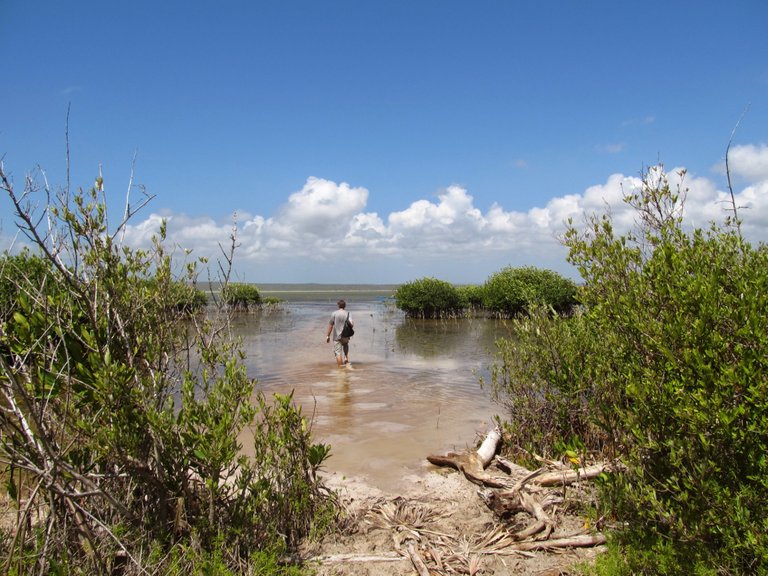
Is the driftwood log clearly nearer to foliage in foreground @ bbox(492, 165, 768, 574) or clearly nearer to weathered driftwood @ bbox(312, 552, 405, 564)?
foliage in foreground @ bbox(492, 165, 768, 574)

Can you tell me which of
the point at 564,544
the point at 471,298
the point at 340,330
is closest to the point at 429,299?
the point at 471,298

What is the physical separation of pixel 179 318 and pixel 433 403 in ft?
24.3

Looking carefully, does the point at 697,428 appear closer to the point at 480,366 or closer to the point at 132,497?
the point at 132,497

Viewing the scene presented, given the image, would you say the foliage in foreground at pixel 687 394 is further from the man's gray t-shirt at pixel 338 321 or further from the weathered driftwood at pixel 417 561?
the man's gray t-shirt at pixel 338 321

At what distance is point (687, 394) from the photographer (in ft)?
11.6

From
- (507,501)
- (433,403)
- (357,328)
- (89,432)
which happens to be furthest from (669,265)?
(357,328)

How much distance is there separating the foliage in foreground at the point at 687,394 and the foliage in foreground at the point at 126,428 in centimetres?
289

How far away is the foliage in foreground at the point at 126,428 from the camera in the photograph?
372 centimetres

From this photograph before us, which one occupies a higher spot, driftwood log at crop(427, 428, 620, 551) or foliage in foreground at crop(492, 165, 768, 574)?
foliage in foreground at crop(492, 165, 768, 574)

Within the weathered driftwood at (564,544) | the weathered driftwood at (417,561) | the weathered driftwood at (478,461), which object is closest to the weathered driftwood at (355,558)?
the weathered driftwood at (417,561)

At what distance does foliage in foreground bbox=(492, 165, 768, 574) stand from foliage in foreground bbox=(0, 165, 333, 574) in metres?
2.89

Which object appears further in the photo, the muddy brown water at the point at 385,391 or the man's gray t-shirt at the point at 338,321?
the man's gray t-shirt at the point at 338,321

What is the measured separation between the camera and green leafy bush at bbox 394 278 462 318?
33188 mm

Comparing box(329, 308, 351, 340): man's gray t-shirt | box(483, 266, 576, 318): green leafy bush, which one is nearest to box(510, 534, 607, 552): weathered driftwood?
box(329, 308, 351, 340): man's gray t-shirt
